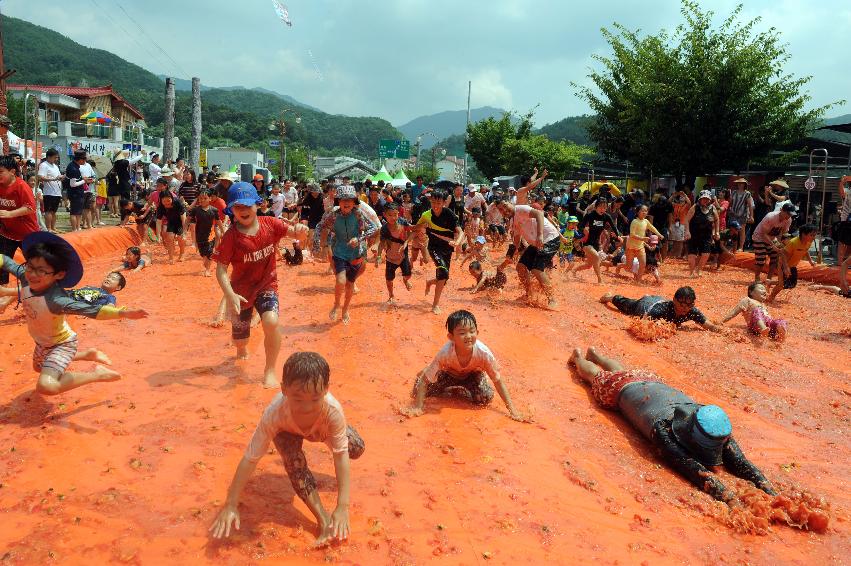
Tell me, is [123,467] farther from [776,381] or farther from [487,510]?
[776,381]

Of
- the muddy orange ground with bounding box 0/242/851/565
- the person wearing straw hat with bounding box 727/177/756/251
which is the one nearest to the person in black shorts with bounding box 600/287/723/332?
the muddy orange ground with bounding box 0/242/851/565

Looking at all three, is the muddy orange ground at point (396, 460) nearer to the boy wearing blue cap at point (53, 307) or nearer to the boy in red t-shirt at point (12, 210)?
the boy wearing blue cap at point (53, 307)

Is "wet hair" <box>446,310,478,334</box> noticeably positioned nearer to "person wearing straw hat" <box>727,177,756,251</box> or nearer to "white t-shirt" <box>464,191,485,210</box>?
"person wearing straw hat" <box>727,177,756,251</box>

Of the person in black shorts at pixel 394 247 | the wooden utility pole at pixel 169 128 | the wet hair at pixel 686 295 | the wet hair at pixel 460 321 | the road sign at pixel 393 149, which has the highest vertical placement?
the road sign at pixel 393 149

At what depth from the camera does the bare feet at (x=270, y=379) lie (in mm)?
5652

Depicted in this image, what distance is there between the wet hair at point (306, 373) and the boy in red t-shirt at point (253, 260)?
2.34 m

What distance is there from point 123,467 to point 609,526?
324 cm

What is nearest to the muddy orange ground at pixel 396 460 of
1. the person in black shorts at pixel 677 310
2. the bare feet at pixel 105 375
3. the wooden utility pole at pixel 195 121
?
the bare feet at pixel 105 375

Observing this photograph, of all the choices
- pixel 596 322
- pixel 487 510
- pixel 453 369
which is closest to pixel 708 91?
pixel 596 322

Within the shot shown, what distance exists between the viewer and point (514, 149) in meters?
44.8

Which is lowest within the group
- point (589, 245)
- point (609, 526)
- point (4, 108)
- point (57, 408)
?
point (609, 526)

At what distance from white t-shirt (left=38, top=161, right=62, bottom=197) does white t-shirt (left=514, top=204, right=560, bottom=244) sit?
965 cm

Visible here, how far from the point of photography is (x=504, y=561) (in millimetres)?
3518

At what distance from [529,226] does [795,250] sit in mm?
5271
